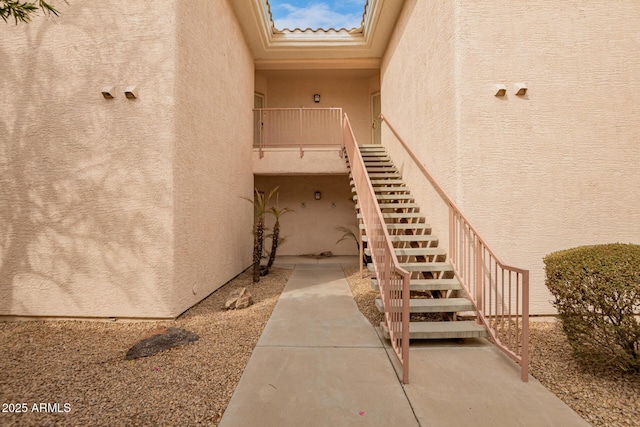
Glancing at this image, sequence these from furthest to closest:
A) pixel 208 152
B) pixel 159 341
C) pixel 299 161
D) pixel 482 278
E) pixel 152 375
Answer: pixel 299 161 < pixel 208 152 < pixel 482 278 < pixel 159 341 < pixel 152 375

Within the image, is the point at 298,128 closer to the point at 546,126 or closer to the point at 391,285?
the point at 546,126

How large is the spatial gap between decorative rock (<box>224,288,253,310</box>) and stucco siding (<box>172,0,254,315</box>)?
0.53m

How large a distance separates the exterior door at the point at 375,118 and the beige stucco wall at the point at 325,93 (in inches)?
8.7

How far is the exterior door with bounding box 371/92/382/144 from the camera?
396 inches

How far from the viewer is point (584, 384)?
2.53 metres

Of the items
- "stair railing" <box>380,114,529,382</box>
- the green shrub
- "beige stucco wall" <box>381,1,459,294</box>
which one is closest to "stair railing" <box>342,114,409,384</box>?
"stair railing" <box>380,114,529,382</box>

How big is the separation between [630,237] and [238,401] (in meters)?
5.08

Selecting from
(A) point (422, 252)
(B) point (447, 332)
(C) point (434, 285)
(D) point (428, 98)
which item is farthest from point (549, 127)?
(B) point (447, 332)

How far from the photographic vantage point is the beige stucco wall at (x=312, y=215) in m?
9.81

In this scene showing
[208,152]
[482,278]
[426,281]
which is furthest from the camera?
[208,152]

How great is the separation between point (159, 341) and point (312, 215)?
692 centimetres

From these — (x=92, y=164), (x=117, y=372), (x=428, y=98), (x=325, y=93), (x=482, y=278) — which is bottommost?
(x=117, y=372)

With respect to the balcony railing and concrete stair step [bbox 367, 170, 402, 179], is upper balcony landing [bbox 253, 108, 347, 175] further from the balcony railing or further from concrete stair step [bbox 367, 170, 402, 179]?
concrete stair step [bbox 367, 170, 402, 179]

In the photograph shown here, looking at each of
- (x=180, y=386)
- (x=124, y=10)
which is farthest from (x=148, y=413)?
(x=124, y=10)
